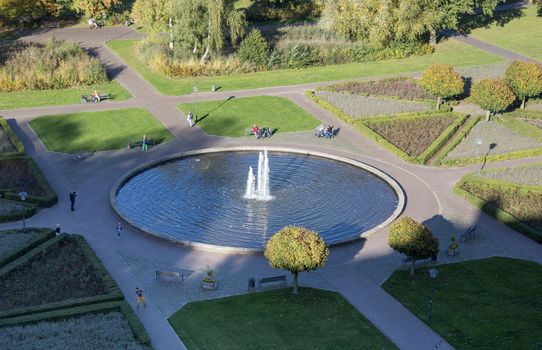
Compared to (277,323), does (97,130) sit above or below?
above

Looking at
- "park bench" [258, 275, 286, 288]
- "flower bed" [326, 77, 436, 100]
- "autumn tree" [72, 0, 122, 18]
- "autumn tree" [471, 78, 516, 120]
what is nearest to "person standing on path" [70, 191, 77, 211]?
"park bench" [258, 275, 286, 288]

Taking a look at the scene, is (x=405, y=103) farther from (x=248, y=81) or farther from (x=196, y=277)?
(x=196, y=277)

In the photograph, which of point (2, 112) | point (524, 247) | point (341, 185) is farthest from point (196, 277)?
point (2, 112)

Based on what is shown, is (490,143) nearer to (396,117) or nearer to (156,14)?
(396,117)

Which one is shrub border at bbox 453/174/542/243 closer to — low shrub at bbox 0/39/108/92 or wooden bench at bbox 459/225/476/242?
wooden bench at bbox 459/225/476/242

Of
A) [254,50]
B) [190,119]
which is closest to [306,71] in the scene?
[254,50]

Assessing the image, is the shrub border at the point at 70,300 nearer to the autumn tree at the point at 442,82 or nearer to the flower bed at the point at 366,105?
the flower bed at the point at 366,105
